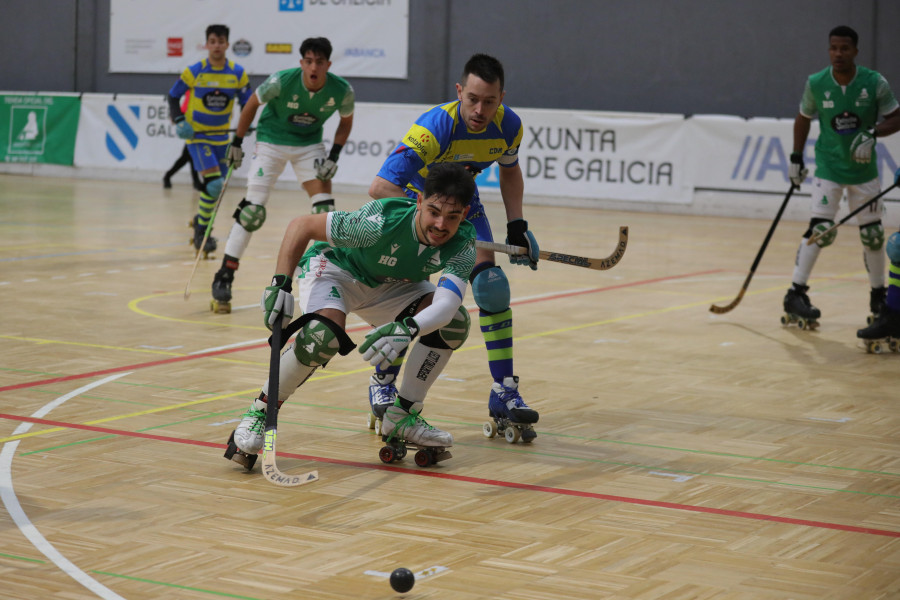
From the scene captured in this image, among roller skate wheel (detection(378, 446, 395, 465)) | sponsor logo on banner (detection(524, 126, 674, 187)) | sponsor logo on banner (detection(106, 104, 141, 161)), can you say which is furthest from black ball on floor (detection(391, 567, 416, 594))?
sponsor logo on banner (detection(106, 104, 141, 161))

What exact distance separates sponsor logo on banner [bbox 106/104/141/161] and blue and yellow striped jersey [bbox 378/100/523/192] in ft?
56.5

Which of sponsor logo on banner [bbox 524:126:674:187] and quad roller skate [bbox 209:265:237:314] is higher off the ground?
sponsor logo on banner [bbox 524:126:674:187]

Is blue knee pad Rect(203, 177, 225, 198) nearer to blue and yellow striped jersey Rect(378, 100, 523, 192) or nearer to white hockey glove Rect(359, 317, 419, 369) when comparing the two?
blue and yellow striped jersey Rect(378, 100, 523, 192)

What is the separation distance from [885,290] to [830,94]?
1502mm

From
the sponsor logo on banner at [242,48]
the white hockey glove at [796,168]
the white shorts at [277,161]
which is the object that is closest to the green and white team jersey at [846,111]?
the white hockey glove at [796,168]

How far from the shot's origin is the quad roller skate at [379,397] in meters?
5.30

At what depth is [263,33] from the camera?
74.5 feet

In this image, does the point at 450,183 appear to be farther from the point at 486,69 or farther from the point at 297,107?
the point at 297,107

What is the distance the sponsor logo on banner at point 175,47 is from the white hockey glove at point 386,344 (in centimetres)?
2027

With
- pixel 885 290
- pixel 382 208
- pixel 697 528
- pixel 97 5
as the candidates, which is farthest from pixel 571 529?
pixel 97 5

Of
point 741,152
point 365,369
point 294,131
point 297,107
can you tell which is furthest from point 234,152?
point 741,152

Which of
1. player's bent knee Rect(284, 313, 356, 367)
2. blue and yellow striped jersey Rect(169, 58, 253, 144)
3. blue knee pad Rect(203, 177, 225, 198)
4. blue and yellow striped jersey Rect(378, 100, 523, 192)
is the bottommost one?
player's bent knee Rect(284, 313, 356, 367)

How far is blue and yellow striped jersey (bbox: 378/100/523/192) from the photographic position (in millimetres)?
5258

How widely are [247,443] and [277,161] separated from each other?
4967 mm
